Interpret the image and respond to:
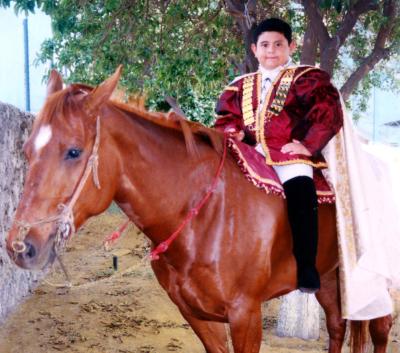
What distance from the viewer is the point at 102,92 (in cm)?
229

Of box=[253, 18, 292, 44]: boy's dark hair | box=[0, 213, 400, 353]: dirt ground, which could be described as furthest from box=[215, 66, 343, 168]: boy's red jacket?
box=[0, 213, 400, 353]: dirt ground

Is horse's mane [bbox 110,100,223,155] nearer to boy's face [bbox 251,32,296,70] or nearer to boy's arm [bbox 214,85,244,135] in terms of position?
boy's arm [bbox 214,85,244,135]

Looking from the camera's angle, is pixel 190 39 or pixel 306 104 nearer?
pixel 306 104

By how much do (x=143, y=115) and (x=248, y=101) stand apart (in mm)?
862

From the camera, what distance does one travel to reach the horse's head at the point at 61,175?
215cm

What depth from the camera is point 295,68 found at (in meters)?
3.21

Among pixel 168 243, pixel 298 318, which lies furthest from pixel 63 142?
pixel 298 318

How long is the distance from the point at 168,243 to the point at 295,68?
1.31m

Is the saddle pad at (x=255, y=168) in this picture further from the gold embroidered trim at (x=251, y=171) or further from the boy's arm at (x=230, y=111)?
the boy's arm at (x=230, y=111)

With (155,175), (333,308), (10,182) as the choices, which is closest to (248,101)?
(155,175)

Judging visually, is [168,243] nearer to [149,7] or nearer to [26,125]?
[26,125]

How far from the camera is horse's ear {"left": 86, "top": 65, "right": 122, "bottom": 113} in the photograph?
89.4 inches

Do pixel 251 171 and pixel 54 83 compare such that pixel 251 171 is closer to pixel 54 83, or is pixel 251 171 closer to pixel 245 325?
pixel 245 325

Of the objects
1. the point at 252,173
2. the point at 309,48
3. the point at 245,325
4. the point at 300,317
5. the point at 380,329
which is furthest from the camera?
the point at 300,317
